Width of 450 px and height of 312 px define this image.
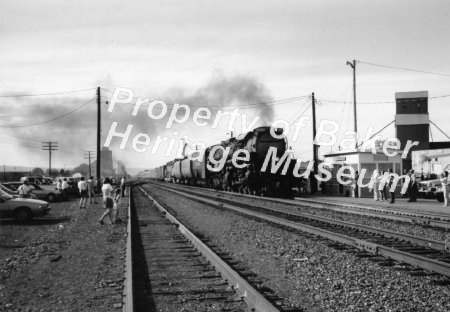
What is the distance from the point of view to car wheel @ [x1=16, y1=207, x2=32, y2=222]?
17453 millimetres

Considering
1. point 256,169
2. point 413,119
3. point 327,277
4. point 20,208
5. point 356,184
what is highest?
point 413,119

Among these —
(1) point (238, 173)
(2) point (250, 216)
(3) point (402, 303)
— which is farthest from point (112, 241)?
(1) point (238, 173)

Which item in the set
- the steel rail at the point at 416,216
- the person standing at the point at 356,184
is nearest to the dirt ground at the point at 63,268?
the steel rail at the point at 416,216

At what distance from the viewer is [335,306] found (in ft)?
18.3

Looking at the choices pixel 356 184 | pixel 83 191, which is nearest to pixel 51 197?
pixel 83 191

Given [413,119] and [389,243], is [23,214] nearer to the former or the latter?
[389,243]

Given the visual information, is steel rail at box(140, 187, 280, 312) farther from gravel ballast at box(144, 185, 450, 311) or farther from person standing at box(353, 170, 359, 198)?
person standing at box(353, 170, 359, 198)

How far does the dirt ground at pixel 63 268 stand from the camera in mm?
6147

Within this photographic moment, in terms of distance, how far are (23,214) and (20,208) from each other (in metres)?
0.25

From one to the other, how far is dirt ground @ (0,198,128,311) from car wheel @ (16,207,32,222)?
2.21m

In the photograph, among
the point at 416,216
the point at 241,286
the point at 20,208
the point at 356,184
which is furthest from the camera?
the point at 356,184

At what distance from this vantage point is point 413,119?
52.9 metres

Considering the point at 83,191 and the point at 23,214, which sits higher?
the point at 83,191

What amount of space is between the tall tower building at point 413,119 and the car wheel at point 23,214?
44302 mm
